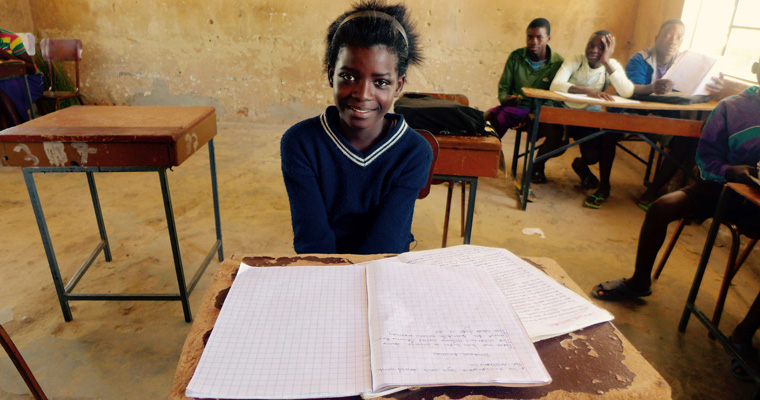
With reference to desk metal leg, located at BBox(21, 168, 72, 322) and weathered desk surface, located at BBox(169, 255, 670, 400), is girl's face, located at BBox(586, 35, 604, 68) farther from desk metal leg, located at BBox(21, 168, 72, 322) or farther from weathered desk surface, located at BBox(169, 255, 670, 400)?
desk metal leg, located at BBox(21, 168, 72, 322)

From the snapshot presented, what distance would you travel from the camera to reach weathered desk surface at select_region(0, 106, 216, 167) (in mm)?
1477

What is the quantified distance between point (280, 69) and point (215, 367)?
193 inches

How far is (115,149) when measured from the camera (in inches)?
60.2

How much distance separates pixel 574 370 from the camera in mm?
569

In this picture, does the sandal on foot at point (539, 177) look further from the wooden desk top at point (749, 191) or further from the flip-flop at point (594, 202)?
the wooden desk top at point (749, 191)

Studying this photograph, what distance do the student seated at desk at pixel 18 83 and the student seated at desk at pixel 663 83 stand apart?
16.4 ft

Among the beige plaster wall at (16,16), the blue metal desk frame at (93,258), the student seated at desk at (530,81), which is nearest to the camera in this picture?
the blue metal desk frame at (93,258)

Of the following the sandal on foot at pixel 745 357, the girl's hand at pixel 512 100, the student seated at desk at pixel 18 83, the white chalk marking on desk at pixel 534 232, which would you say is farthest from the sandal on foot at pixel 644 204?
the student seated at desk at pixel 18 83

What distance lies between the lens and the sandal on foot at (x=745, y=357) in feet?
5.46

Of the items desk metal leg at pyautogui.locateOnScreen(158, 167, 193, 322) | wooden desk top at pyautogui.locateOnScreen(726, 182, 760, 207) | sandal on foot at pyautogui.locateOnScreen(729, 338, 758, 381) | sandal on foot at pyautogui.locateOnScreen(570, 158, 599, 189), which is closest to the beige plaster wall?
desk metal leg at pyautogui.locateOnScreen(158, 167, 193, 322)

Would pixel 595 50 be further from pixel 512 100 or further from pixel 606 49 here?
pixel 512 100

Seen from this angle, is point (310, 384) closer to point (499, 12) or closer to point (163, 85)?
point (499, 12)

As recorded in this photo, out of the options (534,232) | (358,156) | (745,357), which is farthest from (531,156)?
(358,156)

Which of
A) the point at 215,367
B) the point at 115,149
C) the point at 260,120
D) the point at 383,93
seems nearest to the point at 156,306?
the point at 115,149
